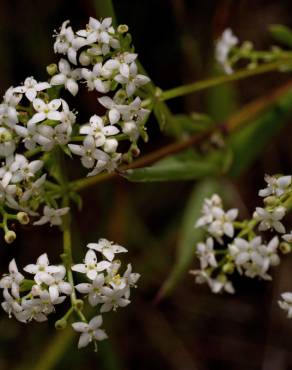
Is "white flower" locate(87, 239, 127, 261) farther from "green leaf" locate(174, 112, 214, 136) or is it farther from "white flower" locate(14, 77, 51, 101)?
"green leaf" locate(174, 112, 214, 136)

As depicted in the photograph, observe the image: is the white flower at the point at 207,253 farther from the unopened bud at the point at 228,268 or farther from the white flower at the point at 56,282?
the white flower at the point at 56,282

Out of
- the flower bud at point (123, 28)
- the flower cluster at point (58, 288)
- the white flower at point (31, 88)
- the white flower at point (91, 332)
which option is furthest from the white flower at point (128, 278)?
the flower bud at point (123, 28)

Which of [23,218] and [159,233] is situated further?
[159,233]

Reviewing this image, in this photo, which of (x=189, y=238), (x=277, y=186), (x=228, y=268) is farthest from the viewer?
(x=189, y=238)

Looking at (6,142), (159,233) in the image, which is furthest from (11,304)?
(159,233)

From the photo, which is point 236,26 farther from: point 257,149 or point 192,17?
point 257,149

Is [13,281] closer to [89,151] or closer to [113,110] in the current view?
[89,151]

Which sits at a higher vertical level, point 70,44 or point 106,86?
point 70,44

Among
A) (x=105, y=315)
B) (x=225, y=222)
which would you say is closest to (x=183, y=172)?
(x=225, y=222)
